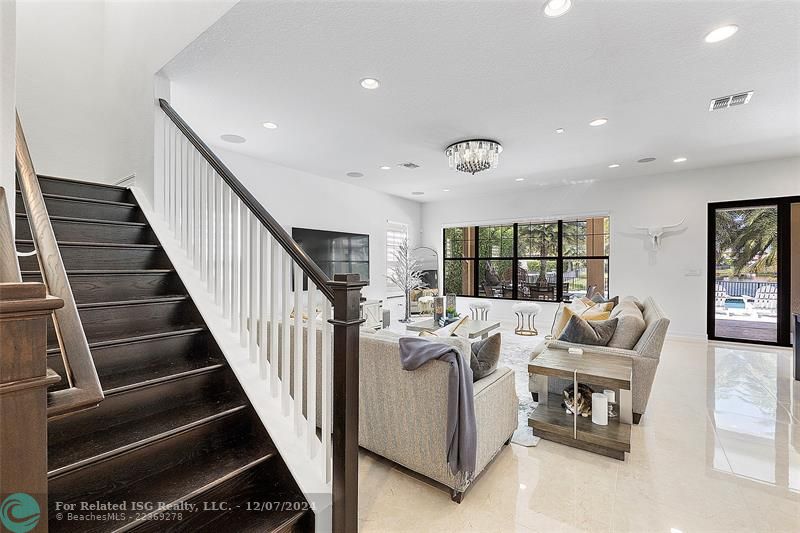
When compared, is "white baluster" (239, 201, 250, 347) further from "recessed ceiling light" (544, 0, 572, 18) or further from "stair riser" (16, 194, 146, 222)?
"recessed ceiling light" (544, 0, 572, 18)

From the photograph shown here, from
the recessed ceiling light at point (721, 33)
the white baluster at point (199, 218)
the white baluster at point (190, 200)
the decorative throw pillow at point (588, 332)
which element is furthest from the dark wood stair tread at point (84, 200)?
the recessed ceiling light at point (721, 33)

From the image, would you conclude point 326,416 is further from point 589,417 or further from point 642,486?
point 589,417

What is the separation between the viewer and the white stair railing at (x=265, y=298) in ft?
5.15

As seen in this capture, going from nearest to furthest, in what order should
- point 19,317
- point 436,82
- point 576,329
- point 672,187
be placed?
point 19,317, point 436,82, point 576,329, point 672,187

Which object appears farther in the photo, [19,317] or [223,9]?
[223,9]

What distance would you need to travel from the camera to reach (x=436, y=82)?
2.87 metres

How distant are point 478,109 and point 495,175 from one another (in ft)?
9.12

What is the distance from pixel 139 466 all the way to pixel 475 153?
3945mm

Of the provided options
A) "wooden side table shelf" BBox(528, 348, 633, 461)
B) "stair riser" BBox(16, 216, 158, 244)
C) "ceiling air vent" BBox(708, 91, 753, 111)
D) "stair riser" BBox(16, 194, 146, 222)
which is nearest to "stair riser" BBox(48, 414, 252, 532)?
"stair riser" BBox(16, 216, 158, 244)

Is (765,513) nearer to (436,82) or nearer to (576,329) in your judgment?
(576,329)

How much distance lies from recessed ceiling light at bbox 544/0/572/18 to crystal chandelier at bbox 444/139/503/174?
2.08 m

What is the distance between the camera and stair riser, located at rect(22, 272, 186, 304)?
202 centimetres

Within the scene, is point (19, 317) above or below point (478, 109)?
below

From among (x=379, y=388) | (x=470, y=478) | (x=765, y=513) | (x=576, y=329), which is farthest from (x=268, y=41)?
(x=765, y=513)
